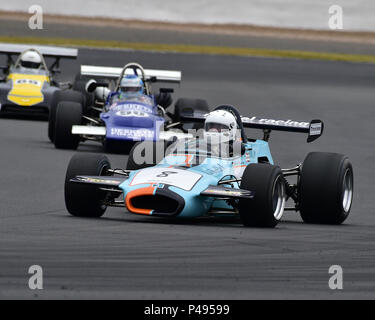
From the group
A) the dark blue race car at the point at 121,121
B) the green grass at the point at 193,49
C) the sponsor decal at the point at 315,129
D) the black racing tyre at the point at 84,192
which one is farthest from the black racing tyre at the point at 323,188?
the green grass at the point at 193,49

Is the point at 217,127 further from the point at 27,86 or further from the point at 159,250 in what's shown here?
the point at 27,86

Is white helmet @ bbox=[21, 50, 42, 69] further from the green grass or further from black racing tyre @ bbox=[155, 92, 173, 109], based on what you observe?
the green grass

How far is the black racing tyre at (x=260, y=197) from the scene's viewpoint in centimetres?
1084

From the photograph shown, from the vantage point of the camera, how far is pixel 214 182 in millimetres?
11523

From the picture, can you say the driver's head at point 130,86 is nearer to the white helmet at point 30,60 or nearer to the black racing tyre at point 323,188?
the white helmet at point 30,60

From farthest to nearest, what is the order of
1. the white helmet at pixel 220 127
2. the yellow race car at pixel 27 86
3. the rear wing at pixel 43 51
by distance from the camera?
the rear wing at pixel 43 51 < the yellow race car at pixel 27 86 < the white helmet at pixel 220 127

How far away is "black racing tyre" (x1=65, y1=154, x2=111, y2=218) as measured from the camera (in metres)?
11.5

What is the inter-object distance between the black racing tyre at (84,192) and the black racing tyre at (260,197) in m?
1.60

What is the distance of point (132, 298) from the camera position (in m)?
7.59

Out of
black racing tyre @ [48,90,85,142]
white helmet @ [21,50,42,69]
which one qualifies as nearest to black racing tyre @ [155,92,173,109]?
black racing tyre @ [48,90,85,142]

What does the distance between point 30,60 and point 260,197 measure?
15755 mm
